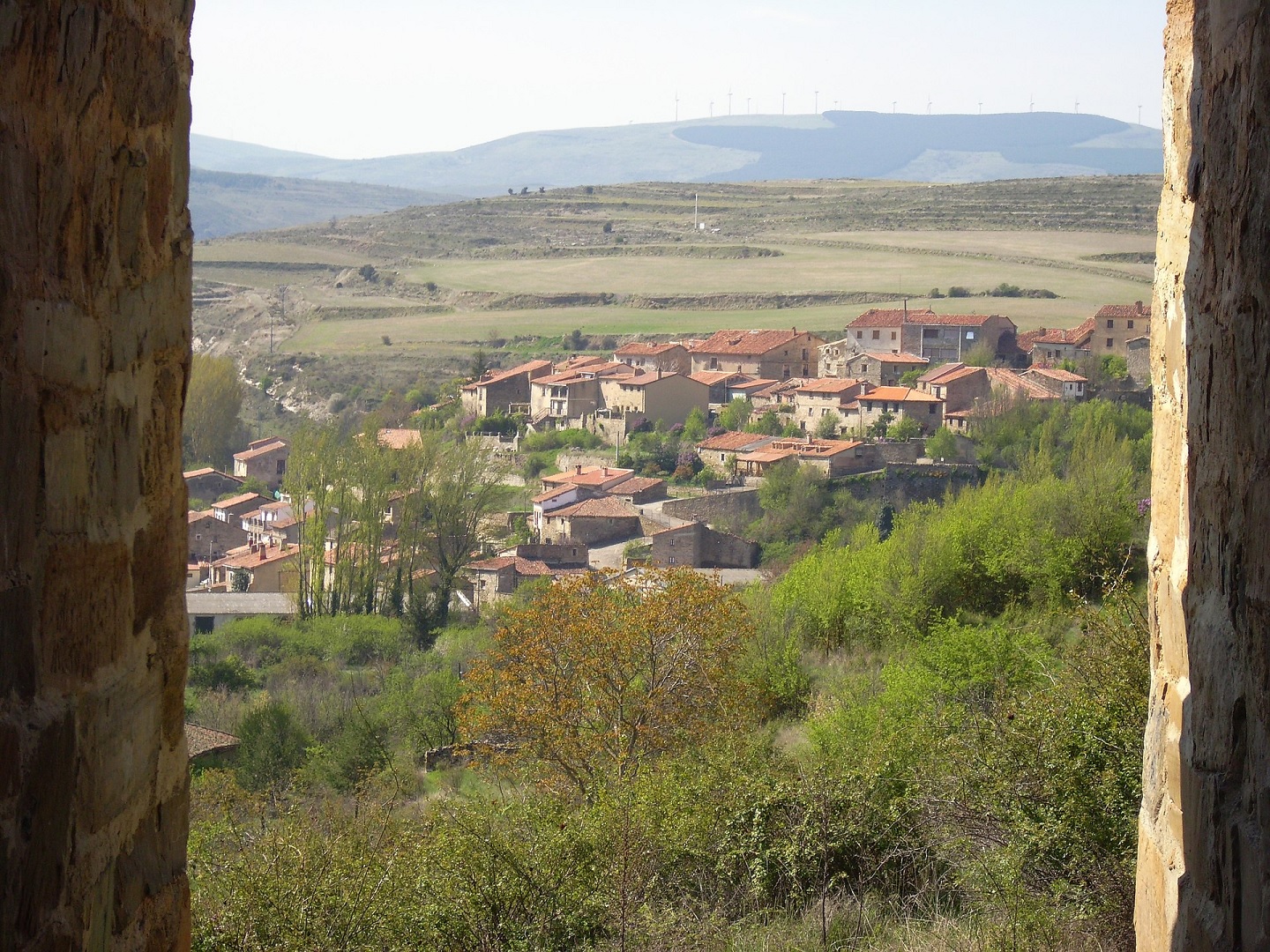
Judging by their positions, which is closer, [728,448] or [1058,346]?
[728,448]

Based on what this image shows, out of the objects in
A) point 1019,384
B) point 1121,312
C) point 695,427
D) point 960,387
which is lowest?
point 695,427

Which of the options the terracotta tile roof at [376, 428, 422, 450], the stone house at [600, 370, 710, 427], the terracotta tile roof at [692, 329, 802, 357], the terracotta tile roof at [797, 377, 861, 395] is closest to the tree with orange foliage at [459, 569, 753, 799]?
the terracotta tile roof at [376, 428, 422, 450]

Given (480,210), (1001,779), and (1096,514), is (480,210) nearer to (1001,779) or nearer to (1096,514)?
(1096,514)

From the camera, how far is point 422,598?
80.9 feet

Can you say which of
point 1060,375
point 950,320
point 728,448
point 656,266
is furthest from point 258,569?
point 656,266

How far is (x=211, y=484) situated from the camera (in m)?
37.7

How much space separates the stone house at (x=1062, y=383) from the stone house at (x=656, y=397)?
10491 mm

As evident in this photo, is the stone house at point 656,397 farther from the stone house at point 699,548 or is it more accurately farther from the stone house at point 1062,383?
the stone house at point 699,548

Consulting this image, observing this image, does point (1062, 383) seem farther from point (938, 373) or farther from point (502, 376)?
point (502, 376)

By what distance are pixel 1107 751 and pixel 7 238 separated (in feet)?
A: 16.7

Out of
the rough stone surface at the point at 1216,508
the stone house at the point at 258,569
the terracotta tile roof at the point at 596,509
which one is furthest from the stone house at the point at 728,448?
the rough stone surface at the point at 1216,508

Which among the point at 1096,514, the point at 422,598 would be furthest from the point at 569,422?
the point at 1096,514

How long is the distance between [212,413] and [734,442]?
56.0ft

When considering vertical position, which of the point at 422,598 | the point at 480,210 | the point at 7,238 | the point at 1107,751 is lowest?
the point at 422,598
